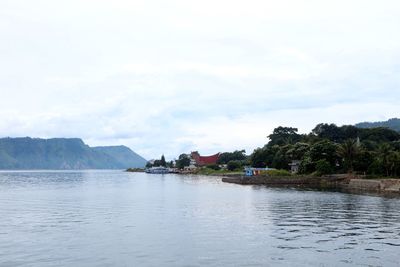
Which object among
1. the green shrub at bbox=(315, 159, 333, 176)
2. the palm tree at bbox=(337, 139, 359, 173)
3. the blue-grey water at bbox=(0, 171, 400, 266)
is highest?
the palm tree at bbox=(337, 139, 359, 173)

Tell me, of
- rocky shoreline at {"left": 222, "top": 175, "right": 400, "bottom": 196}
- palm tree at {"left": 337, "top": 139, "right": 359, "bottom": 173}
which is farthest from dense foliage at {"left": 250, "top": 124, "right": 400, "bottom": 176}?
rocky shoreline at {"left": 222, "top": 175, "right": 400, "bottom": 196}

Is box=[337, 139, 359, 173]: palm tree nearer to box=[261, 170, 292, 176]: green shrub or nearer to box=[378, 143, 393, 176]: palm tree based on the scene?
box=[378, 143, 393, 176]: palm tree

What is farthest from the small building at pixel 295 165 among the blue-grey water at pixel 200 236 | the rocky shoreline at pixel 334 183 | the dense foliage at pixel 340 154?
the blue-grey water at pixel 200 236

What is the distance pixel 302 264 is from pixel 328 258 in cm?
244

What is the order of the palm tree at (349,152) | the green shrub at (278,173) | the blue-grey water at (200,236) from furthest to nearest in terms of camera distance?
the green shrub at (278,173) < the palm tree at (349,152) < the blue-grey water at (200,236)

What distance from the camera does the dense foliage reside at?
104 meters

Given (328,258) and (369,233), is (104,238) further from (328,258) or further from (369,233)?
(369,233)

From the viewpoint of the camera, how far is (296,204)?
59.3 metres

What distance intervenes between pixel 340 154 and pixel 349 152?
109 inches

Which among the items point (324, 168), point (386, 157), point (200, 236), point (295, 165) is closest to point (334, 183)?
point (324, 168)

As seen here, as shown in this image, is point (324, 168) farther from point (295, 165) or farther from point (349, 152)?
point (295, 165)

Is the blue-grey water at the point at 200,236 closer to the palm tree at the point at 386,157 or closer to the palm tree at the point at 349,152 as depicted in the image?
the palm tree at the point at 386,157

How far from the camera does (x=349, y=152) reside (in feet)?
373

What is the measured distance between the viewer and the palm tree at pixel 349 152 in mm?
113250
